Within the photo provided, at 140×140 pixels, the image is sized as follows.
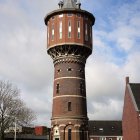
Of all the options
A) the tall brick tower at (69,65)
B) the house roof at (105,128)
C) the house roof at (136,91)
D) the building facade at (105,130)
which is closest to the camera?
the house roof at (136,91)

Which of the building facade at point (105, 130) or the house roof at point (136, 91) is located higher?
the house roof at point (136, 91)

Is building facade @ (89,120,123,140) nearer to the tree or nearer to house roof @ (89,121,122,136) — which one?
house roof @ (89,121,122,136)

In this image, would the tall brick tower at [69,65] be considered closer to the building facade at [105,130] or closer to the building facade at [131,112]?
the building facade at [131,112]

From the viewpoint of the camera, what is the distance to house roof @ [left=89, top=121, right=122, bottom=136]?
8250cm

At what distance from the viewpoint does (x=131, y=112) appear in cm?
4162

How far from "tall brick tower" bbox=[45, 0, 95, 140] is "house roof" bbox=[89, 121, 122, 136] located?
38.7 meters

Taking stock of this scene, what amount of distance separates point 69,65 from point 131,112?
33.2ft

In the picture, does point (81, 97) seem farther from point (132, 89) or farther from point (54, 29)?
point (54, 29)

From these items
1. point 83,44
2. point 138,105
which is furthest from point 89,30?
point 138,105

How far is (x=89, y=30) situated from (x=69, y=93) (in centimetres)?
969

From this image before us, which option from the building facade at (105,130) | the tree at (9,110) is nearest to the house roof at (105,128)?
the building facade at (105,130)

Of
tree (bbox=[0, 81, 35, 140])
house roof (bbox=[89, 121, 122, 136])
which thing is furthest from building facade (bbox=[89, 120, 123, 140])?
tree (bbox=[0, 81, 35, 140])

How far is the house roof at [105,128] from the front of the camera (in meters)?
82.5

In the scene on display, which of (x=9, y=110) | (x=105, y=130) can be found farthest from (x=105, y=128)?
(x=9, y=110)
